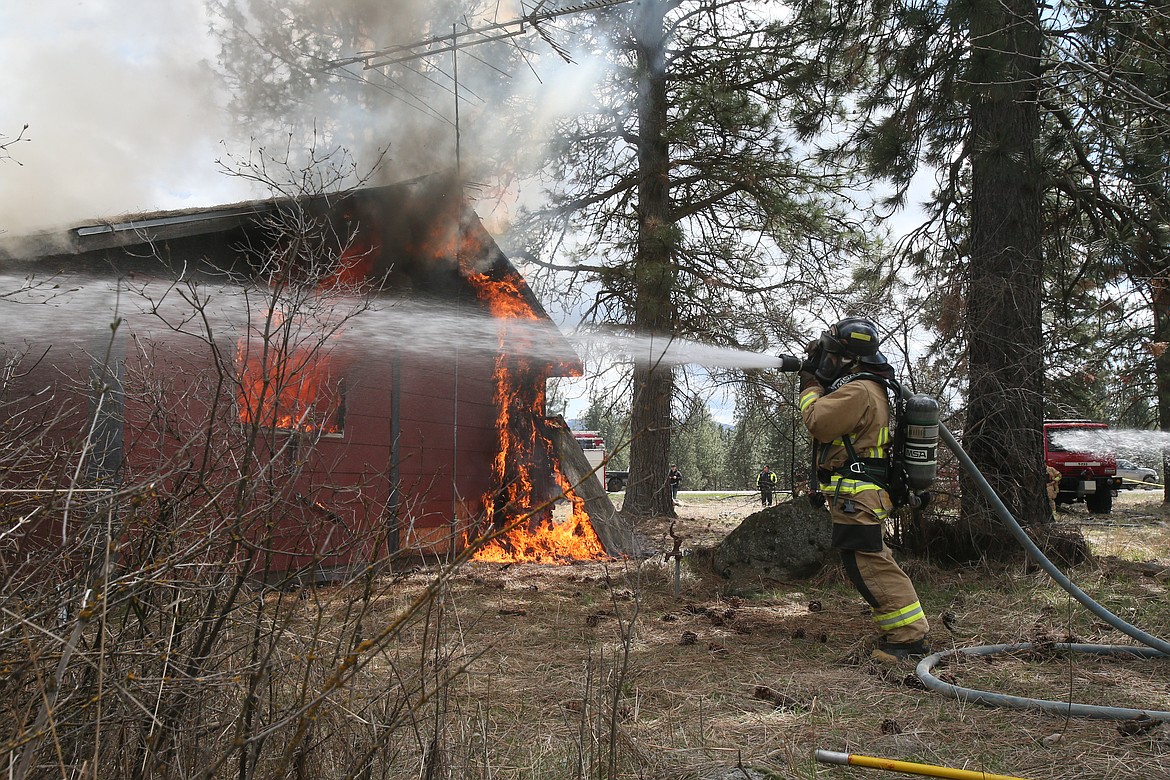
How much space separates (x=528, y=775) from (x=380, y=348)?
7.16 m

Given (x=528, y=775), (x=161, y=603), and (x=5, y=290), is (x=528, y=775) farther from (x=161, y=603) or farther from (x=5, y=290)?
(x=5, y=290)

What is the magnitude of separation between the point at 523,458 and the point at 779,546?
436cm

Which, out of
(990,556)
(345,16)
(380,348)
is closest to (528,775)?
(990,556)

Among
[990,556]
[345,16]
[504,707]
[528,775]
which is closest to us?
[528,775]

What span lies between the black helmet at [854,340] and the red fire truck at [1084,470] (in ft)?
46.5

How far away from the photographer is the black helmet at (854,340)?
5102 millimetres

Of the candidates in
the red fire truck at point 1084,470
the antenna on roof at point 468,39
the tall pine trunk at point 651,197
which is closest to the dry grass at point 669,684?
the tall pine trunk at point 651,197

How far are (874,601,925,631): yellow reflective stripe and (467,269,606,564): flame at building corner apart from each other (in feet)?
17.7

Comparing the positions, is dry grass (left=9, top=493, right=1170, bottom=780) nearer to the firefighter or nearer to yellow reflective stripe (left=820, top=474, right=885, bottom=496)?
the firefighter

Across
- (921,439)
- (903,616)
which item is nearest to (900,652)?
(903,616)

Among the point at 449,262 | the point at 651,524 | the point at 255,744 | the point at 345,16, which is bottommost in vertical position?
the point at 651,524

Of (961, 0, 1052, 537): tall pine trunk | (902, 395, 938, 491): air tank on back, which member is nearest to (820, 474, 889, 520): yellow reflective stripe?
(902, 395, 938, 491): air tank on back

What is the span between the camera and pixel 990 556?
7090mm

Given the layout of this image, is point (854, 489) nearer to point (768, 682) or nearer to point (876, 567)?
point (876, 567)
